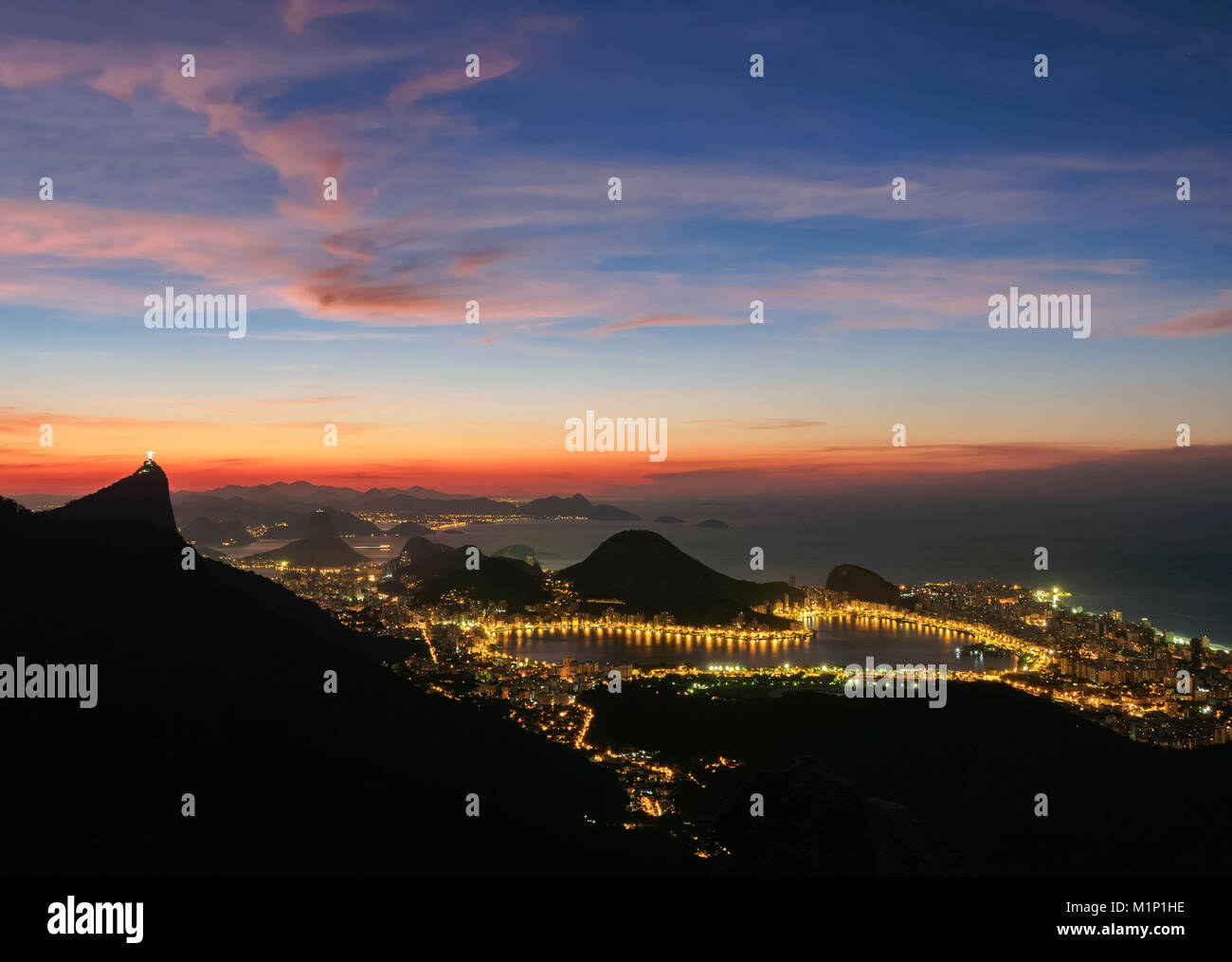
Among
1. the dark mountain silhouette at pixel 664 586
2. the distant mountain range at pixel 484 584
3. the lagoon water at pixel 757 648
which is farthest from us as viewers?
the distant mountain range at pixel 484 584

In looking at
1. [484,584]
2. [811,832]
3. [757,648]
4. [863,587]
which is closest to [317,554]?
[484,584]

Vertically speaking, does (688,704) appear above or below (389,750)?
below

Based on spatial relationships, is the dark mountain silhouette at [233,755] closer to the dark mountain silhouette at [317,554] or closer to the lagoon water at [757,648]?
the lagoon water at [757,648]

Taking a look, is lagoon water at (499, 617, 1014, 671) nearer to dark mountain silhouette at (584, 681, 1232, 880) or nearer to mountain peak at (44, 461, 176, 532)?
dark mountain silhouette at (584, 681, 1232, 880)

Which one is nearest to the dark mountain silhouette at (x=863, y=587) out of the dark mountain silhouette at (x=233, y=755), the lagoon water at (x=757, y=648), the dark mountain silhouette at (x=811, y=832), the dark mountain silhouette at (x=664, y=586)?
the dark mountain silhouette at (x=664, y=586)
